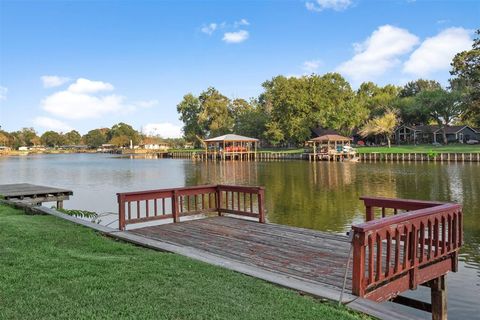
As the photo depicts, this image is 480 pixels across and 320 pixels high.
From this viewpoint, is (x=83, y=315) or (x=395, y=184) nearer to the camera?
(x=83, y=315)

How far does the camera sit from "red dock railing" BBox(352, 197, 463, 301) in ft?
A: 15.7

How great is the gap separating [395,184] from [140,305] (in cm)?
2608

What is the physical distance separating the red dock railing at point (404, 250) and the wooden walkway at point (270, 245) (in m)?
0.36

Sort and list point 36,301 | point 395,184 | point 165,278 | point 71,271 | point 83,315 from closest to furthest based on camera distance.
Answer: point 83,315, point 36,301, point 165,278, point 71,271, point 395,184

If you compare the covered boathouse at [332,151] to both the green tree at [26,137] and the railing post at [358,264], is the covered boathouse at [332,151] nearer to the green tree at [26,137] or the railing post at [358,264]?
the railing post at [358,264]

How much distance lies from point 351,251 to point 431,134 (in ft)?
253

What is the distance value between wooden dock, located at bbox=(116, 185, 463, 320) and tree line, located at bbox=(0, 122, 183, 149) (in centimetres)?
14558

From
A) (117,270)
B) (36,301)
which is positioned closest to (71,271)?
(117,270)

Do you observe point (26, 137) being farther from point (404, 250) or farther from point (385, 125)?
point (404, 250)

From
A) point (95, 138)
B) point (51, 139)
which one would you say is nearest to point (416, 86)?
point (95, 138)

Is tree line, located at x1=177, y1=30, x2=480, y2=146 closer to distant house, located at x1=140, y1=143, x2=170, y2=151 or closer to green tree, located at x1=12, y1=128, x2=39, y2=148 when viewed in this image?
distant house, located at x1=140, y1=143, x2=170, y2=151

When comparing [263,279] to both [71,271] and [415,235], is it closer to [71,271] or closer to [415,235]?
[415,235]

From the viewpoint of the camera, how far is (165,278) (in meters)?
5.14

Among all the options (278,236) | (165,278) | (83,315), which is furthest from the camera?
(278,236)
